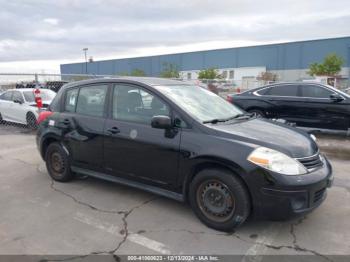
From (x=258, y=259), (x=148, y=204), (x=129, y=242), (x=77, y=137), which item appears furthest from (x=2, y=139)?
(x=258, y=259)

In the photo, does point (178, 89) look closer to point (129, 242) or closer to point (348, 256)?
point (129, 242)

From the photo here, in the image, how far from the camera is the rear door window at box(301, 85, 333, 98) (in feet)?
29.0

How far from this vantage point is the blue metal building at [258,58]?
5598 cm

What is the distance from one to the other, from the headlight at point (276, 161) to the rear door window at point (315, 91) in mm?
6157

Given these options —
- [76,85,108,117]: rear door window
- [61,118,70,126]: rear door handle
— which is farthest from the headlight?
[61,118,70,126]: rear door handle

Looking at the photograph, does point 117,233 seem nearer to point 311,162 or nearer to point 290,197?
point 290,197

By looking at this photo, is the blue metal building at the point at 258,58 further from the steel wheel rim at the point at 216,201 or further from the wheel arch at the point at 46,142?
the steel wheel rim at the point at 216,201

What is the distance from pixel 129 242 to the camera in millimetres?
3451

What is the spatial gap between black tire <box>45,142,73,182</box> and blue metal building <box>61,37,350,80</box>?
Answer: 54.4 metres

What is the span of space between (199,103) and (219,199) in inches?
52.2

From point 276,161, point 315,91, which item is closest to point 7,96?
point 315,91

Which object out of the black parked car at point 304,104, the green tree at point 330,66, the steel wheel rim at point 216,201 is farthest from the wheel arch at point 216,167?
the green tree at point 330,66

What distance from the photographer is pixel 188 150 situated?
374 cm

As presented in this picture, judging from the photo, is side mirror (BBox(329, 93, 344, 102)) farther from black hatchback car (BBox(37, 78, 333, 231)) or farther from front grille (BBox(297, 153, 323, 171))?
front grille (BBox(297, 153, 323, 171))
